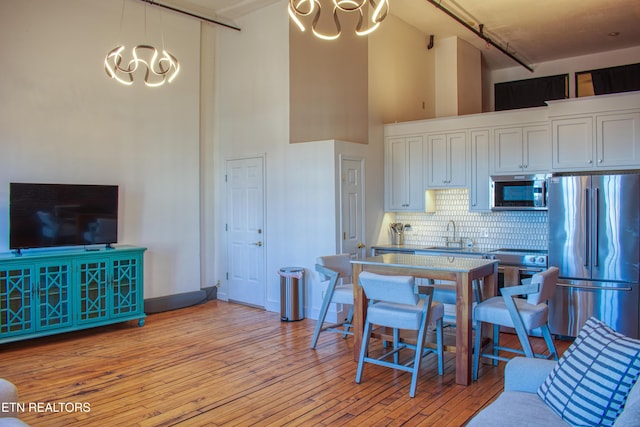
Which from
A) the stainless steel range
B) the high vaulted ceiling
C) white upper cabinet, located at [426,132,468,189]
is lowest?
the stainless steel range

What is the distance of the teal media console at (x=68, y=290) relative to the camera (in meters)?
4.99

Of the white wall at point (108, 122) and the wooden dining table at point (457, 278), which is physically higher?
the white wall at point (108, 122)

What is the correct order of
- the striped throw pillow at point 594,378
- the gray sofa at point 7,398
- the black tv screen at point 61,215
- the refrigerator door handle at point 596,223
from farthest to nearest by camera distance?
the black tv screen at point 61,215
the refrigerator door handle at point 596,223
the gray sofa at point 7,398
the striped throw pillow at point 594,378

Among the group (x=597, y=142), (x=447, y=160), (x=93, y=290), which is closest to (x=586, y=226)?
(x=597, y=142)

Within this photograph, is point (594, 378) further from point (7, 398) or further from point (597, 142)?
point (597, 142)

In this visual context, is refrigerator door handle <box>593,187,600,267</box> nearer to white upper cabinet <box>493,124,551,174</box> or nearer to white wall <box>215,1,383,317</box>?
white upper cabinet <box>493,124,551,174</box>

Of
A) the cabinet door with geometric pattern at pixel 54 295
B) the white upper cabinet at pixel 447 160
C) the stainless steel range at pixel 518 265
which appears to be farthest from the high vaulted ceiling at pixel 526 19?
the cabinet door with geometric pattern at pixel 54 295

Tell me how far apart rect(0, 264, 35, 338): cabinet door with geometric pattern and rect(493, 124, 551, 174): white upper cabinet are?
5504mm

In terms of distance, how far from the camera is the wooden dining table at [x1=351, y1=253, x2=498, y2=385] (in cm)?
396

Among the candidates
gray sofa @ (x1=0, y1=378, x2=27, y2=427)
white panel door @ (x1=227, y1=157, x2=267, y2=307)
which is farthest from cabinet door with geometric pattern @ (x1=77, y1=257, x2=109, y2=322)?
gray sofa @ (x1=0, y1=378, x2=27, y2=427)

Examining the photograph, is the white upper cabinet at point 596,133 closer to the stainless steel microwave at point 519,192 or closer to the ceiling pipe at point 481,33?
the stainless steel microwave at point 519,192

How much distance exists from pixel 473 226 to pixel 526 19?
3028mm

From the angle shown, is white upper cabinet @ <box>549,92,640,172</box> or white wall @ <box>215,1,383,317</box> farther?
white wall @ <box>215,1,383,317</box>

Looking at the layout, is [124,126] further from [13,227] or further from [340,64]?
[340,64]
